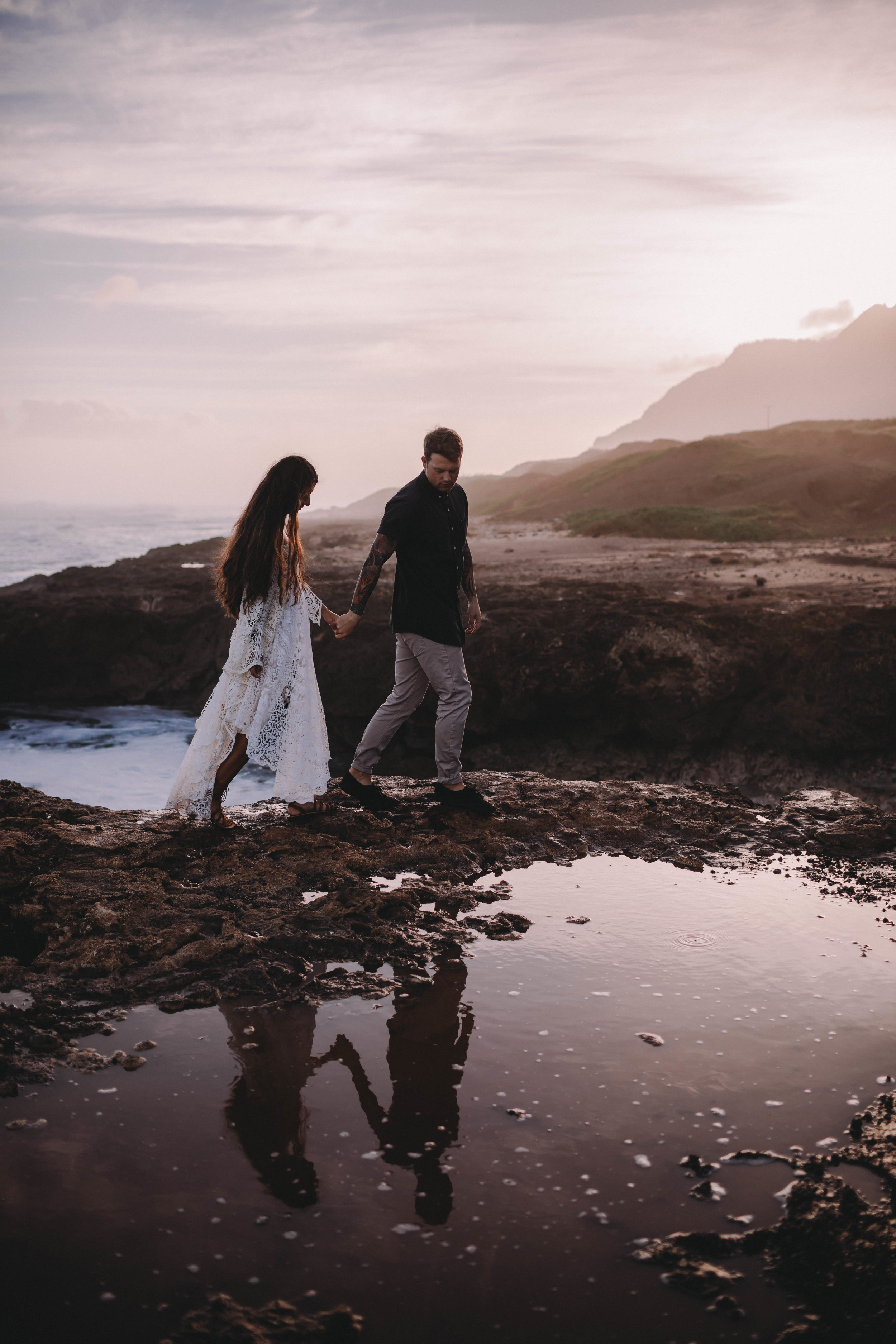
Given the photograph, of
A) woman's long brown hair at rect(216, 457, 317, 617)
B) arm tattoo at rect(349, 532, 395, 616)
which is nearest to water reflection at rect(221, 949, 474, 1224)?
arm tattoo at rect(349, 532, 395, 616)

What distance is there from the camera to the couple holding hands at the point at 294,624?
16.5ft

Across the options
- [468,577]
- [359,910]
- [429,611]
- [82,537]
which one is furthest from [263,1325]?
[82,537]

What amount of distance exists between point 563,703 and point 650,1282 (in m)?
7.71

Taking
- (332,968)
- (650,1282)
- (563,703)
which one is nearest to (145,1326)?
(650,1282)

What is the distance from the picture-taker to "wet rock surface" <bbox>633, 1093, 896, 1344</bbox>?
222 centimetres

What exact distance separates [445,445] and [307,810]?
86.0 inches

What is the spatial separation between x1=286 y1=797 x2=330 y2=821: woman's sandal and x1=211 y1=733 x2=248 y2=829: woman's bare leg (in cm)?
35

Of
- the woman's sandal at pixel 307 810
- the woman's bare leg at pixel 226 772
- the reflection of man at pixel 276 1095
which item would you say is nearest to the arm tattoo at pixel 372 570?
the woman's bare leg at pixel 226 772

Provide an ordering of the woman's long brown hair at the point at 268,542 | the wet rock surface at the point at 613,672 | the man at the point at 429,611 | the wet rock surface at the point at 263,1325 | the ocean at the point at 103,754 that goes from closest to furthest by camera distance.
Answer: the wet rock surface at the point at 263,1325 → the woman's long brown hair at the point at 268,542 → the man at the point at 429,611 → the wet rock surface at the point at 613,672 → the ocean at the point at 103,754

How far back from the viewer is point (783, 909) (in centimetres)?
453

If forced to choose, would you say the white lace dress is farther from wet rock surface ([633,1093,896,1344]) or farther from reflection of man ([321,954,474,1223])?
wet rock surface ([633,1093,896,1344])

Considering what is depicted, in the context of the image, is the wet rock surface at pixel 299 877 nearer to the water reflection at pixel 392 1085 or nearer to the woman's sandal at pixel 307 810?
the woman's sandal at pixel 307 810

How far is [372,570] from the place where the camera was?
16.8ft

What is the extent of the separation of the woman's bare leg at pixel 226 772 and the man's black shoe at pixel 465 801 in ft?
3.84
